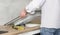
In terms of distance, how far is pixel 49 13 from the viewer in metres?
1.57

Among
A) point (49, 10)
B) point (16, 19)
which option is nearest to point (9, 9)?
point (16, 19)

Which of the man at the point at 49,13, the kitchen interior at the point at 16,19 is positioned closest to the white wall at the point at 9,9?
the kitchen interior at the point at 16,19

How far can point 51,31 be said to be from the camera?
1.57m

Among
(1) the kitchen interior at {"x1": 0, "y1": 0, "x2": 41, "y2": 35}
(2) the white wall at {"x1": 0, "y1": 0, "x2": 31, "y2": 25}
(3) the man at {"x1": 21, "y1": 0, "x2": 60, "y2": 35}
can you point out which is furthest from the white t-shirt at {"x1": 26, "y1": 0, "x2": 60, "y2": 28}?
(2) the white wall at {"x1": 0, "y1": 0, "x2": 31, "y2": 25}

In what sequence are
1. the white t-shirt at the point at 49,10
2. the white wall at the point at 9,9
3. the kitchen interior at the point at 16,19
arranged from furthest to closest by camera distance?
the white wall at the point at 9,9 < the kitchen interior at the point at 16,19 < the white t-shirt at the point at 49,10

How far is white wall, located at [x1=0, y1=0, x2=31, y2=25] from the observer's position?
202 centimetres

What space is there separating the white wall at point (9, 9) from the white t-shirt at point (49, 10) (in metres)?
0.56

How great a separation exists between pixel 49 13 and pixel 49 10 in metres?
0.03

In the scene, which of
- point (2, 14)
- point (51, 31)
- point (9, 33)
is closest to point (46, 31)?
point (51, 31)

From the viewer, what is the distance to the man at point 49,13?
1553 millimetres

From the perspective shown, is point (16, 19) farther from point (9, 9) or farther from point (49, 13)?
point (49, 13)

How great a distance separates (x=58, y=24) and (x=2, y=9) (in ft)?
2.67

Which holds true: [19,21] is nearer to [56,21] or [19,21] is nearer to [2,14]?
[2,14]

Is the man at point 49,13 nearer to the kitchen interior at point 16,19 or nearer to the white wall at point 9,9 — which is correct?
the kitchen interior at point 16,19
